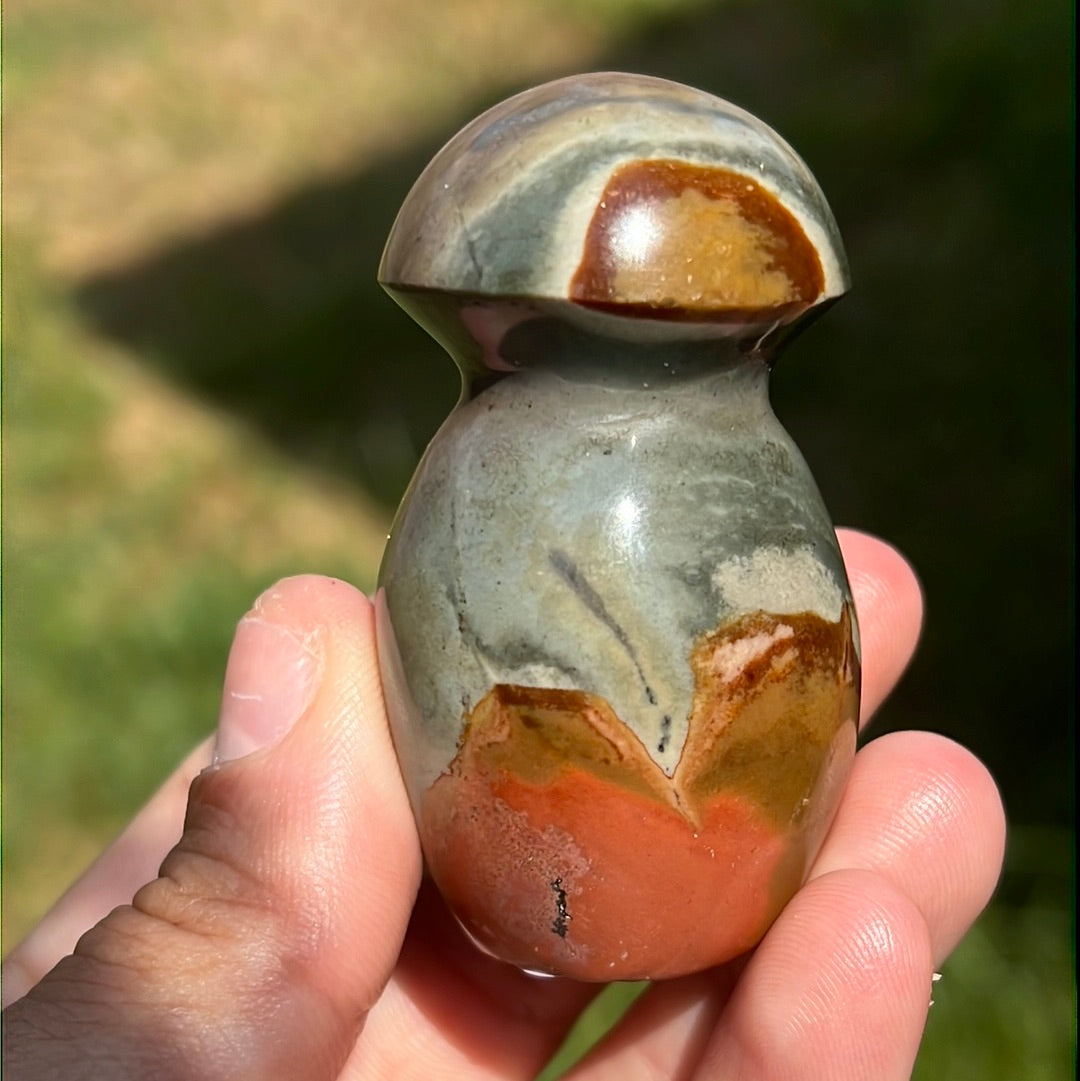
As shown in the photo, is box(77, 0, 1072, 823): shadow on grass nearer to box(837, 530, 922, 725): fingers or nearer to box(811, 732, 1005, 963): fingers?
box(837, 530, 922, 725): fingers

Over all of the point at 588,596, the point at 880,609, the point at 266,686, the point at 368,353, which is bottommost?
the point at 368,353

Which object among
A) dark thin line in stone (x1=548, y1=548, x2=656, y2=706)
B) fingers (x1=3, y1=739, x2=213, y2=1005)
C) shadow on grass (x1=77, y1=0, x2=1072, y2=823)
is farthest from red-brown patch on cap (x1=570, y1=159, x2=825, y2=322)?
shadow on grass (x1=77, y1=0, x2=1072, y2=823)

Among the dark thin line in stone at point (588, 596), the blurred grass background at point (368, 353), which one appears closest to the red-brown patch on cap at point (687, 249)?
the dark thin line in stone at point (588, 596)

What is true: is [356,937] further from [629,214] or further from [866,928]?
[629,214]

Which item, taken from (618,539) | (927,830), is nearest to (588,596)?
(618,539)

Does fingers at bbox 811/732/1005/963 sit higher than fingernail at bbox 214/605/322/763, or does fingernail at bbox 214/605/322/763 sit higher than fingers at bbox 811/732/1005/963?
fingernail at bbox 214/605/322/763

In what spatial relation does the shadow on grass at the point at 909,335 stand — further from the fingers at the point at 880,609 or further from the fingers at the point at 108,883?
the fingers at the point at 108,883

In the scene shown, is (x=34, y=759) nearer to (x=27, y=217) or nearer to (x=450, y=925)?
(x=450, y=925)
